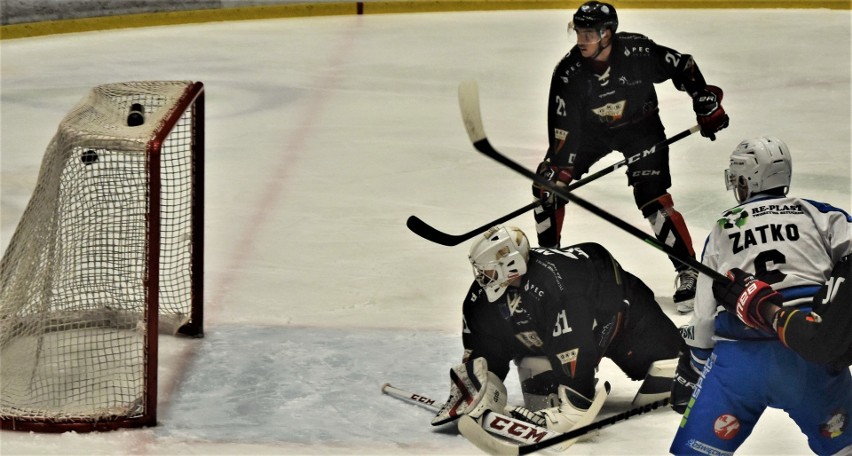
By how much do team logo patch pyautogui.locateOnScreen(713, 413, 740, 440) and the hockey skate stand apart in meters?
1.77

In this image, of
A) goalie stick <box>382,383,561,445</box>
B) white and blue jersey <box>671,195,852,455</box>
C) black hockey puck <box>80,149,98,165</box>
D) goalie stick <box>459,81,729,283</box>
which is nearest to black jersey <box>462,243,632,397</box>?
goalie stick <box>382,383,561,445</box>

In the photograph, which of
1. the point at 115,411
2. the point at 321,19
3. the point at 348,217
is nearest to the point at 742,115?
the point at 348,217

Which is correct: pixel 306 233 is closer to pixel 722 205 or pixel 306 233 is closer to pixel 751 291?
pixel 722 205

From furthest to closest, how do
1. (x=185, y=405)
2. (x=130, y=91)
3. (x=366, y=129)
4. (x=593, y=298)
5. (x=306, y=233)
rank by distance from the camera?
(x=366, y=129) → (x=306, y=233) → (x=130, y=91) → (x=185, y=405) → (x=593, y=298)

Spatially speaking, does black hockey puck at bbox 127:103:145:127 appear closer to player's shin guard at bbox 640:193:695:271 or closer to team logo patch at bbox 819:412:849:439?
player's shin guard at bbox 640:193:695:271

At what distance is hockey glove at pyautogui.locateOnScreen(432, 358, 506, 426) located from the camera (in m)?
3.98

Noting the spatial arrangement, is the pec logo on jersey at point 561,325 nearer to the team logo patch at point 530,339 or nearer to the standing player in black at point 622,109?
the team logo patch at point 530,339

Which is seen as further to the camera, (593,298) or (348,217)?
(348,217)

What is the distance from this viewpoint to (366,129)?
8.03 m

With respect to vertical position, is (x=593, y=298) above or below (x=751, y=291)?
below

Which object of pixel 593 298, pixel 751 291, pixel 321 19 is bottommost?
pixel 321 19

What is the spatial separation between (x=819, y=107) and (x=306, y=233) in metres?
3.61

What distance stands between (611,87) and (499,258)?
148cm

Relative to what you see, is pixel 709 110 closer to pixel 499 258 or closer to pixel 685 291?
pixel 685 291
